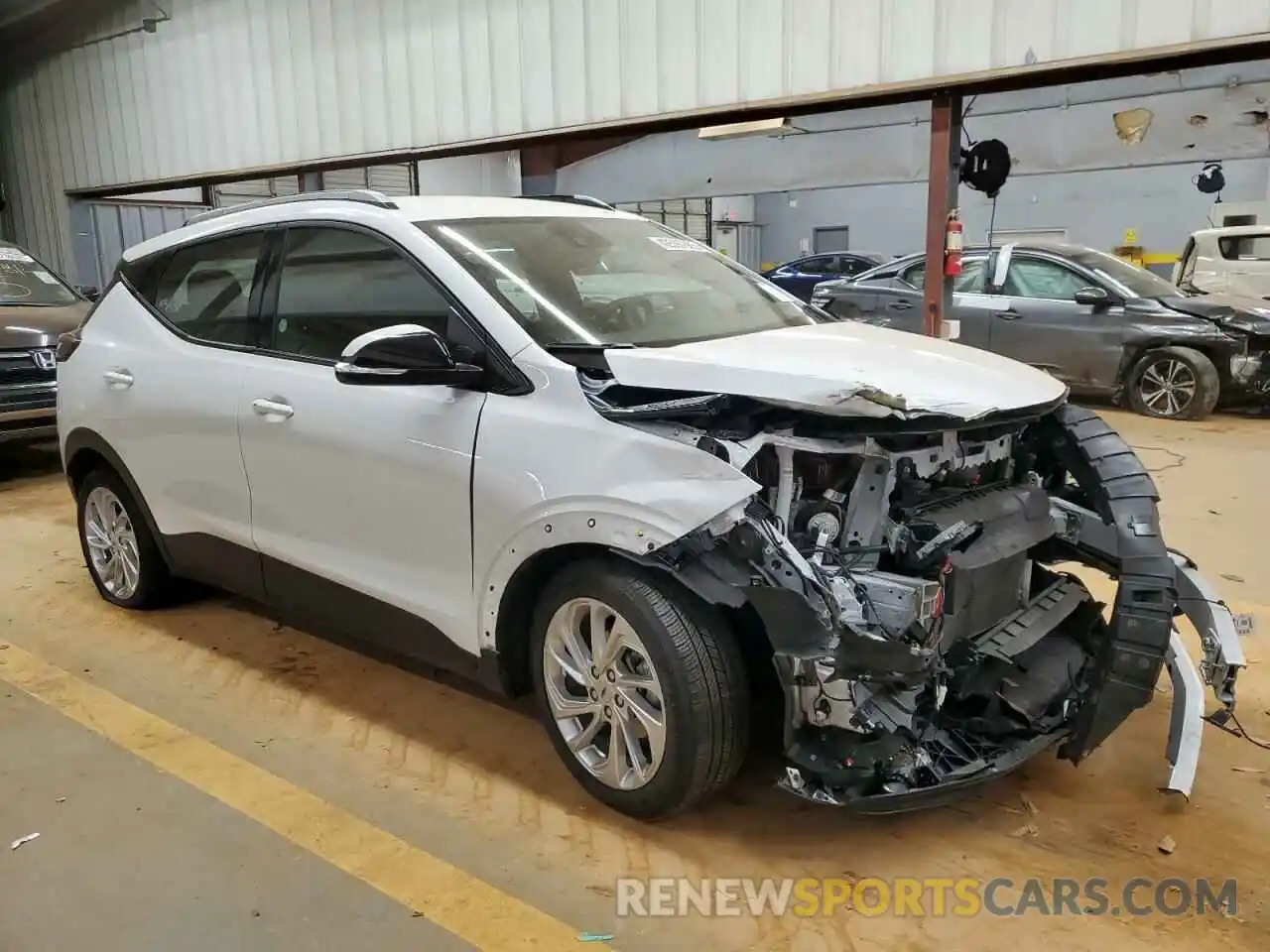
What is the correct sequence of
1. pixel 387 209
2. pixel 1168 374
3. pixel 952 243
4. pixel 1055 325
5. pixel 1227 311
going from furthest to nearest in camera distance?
pixel 1055 325 < pixel 1168 374 < pixel 1227 311 < pixel 952 243 < pixel 387 209

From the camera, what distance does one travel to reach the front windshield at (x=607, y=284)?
8.70ft

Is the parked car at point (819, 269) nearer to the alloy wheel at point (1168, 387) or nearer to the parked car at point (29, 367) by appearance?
the alloy wheel at point (1168, 387)

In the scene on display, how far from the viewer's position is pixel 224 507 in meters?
3.36

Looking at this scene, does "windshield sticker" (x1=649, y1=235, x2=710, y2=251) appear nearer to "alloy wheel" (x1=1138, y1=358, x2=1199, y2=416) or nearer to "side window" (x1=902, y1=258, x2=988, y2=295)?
"side window" (x1=902, y1=258, x2=988, y2=295)

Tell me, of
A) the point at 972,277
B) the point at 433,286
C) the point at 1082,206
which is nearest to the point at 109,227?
the point at 972,277

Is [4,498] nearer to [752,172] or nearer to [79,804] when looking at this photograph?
[79,804]

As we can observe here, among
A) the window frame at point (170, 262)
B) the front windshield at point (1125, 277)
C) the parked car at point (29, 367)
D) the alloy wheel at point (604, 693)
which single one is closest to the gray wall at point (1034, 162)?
the front windshield at point (1125, 277)

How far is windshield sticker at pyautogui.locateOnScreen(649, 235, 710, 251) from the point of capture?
132 inches

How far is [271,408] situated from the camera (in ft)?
9.96

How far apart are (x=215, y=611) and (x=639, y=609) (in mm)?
2548

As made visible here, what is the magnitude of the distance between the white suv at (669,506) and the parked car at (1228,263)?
30.2 ft

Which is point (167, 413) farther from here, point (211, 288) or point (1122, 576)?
point (1122, 576)

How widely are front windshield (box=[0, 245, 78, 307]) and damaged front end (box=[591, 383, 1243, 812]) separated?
21.6ft

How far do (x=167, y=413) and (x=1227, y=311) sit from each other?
26.0 ft
